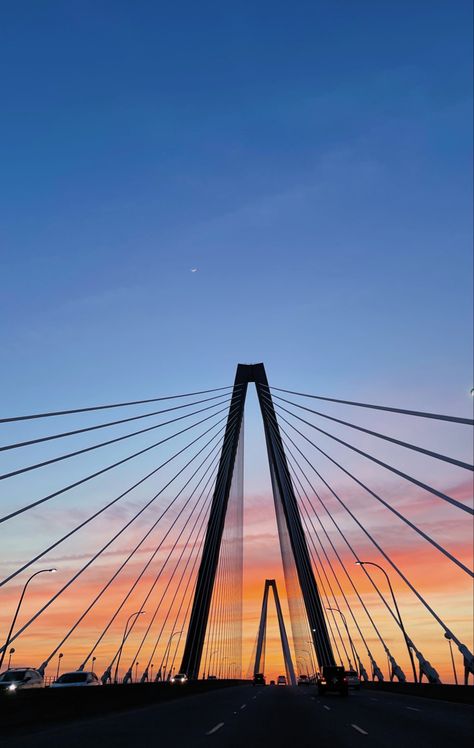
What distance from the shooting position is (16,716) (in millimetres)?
15570

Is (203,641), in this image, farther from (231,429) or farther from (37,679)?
(37,679)

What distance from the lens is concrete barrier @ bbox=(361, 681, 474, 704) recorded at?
1146 inches

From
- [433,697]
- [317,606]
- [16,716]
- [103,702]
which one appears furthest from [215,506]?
[16,716]

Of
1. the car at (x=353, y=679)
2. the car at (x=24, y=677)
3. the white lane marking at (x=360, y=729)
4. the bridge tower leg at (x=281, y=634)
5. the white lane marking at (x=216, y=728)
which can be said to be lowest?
the white lane marking at (x=216, y=728)

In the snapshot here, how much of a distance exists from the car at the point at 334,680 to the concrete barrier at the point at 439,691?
366cm

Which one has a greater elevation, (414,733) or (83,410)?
(83,410)

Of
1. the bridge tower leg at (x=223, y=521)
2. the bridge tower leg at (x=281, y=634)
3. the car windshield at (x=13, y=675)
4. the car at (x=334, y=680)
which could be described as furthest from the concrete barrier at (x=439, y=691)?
the bridge tower leg at (x=281, y=634)

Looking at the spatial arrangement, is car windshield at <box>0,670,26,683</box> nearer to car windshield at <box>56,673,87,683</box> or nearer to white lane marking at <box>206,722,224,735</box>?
car windshield at <box>56,673,87,683</box>

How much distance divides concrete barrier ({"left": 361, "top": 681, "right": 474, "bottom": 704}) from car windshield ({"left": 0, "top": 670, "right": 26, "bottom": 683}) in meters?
17.4

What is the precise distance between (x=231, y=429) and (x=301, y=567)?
936 cm

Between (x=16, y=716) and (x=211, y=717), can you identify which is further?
(x=211, y=717)

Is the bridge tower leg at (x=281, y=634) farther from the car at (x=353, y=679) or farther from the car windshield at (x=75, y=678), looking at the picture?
the car windshield at (x=75, y=678)

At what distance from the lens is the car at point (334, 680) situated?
3872 centimetres

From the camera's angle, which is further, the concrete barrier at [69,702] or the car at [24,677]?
the car at [24,677]
